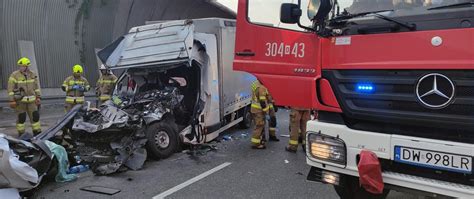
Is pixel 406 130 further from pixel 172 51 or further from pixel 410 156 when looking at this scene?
pixel 172 51

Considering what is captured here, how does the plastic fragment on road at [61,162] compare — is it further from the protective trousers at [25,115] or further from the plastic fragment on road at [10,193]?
the protective trousers at [25,115]

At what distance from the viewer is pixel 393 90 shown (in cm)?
313

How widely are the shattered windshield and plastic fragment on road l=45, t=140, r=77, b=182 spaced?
401 cm

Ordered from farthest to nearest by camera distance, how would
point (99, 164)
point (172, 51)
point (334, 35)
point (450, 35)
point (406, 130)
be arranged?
point (172, 51), point (99, 164), point (334, 35), point (406, 130), point (450, 35)

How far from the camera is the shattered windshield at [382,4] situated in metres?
3.13

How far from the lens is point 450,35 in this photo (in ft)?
9.39

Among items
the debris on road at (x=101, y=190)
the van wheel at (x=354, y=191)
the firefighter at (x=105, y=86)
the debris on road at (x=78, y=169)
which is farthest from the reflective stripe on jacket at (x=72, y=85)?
the van wheel at (x=354, y=191)

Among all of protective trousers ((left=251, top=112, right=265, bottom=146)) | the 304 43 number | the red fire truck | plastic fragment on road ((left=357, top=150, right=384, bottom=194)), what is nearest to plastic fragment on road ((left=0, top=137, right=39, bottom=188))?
the 304 43 number

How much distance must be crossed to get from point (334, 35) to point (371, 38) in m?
0.32

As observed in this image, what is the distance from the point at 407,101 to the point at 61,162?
14.5 ft

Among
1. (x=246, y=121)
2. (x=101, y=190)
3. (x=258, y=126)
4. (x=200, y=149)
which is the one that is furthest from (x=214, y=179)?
(x=246, y=121)

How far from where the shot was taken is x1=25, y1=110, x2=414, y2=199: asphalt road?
5105 mm

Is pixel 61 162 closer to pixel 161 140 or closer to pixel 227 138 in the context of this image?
pixel 161 140

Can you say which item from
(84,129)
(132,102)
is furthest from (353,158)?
(132,102)
